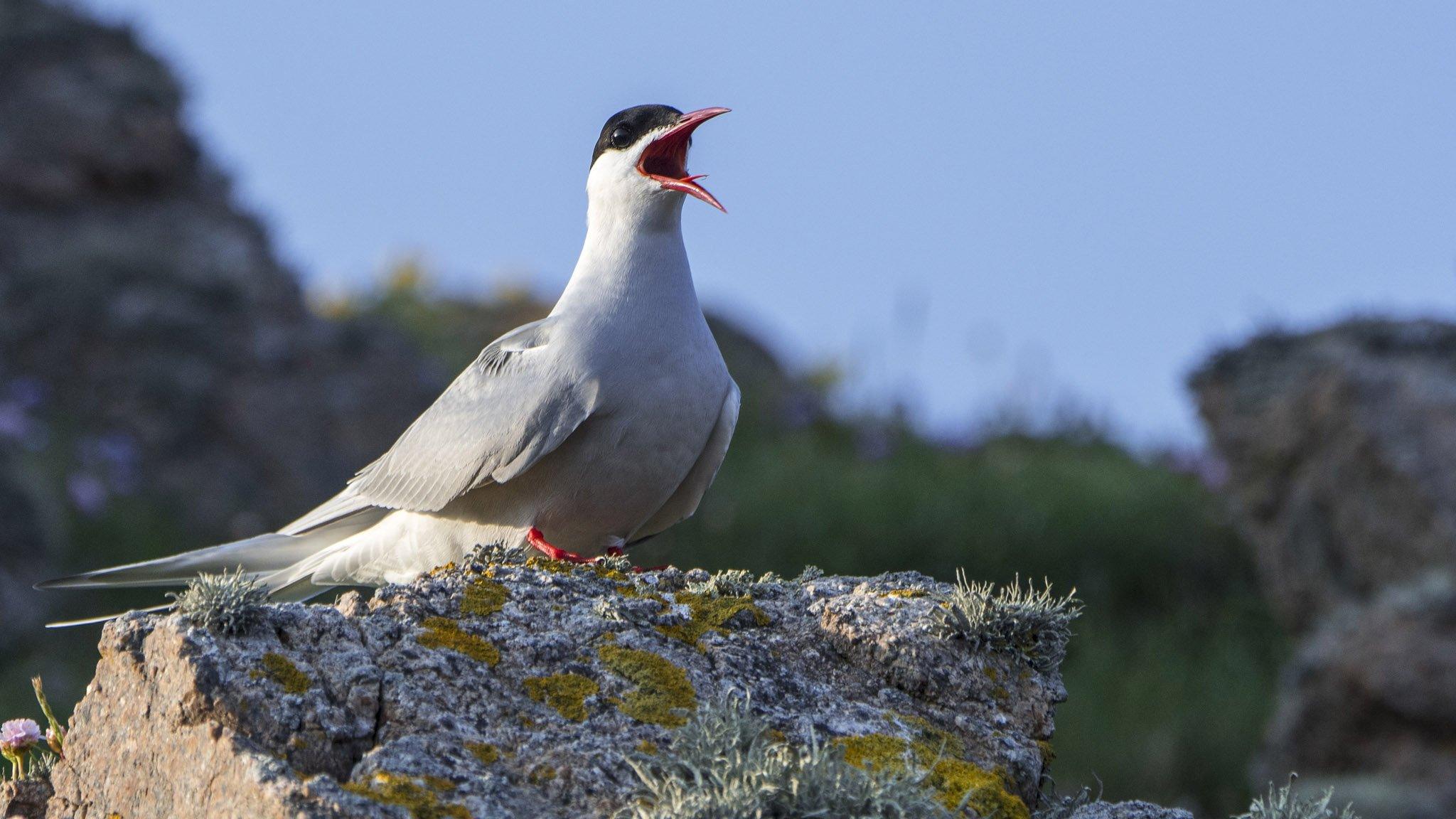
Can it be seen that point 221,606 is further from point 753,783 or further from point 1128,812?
point 1128,812

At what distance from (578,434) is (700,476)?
20.8 inches

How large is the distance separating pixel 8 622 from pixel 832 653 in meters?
6.35

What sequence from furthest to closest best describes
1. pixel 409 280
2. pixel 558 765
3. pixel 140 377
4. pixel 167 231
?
pixel 409 280 < pixel 167 231 < pixel 140 377 < pixel 558 765

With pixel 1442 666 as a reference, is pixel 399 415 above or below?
above

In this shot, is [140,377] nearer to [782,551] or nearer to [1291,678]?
[782,551]

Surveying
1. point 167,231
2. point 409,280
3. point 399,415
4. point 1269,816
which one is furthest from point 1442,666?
point 409,280

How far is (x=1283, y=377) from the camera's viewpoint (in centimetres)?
858

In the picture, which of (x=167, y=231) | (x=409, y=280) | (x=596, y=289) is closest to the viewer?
(x=596, y=289)

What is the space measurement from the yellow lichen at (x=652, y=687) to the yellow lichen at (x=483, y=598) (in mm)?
268

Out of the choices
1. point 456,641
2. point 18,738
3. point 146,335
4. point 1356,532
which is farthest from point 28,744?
point 1356,532

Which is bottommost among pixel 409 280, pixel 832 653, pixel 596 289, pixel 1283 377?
pixel 832 653

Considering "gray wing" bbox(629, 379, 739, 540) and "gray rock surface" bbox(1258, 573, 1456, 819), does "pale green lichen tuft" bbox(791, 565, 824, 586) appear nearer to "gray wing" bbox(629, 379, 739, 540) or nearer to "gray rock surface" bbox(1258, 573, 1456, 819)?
"gray wing" bbox(629, 379, 739, 540)

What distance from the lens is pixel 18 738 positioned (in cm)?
307

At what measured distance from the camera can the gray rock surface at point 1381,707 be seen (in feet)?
22.5
